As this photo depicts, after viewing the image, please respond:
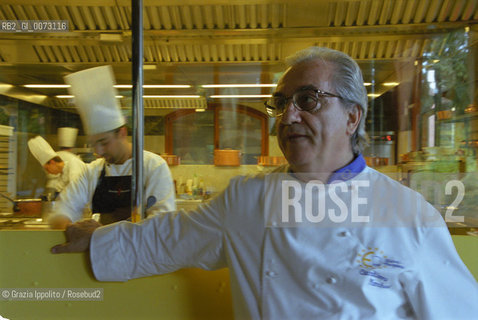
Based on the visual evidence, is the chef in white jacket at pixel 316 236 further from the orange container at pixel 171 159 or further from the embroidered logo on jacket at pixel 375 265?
the orange container at pixel 171 159

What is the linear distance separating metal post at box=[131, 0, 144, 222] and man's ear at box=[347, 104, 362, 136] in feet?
2.37

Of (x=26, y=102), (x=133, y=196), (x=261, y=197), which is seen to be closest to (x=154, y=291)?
(x=133, y=196)

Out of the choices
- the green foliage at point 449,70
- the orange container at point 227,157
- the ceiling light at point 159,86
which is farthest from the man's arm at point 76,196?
A: the green foliage at point 449,70

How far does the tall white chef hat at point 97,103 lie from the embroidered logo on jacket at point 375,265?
3.19 feet

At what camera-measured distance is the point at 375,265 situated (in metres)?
0.89

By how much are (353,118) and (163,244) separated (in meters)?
0.71

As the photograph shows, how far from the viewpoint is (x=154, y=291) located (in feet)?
3.69

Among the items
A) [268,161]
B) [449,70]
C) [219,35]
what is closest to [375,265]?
[268,161]

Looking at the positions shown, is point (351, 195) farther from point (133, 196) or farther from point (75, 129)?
point (75, 129)

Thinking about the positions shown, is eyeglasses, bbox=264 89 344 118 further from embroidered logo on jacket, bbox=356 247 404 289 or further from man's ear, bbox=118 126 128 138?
man's ear, bbox=118 126 128 138

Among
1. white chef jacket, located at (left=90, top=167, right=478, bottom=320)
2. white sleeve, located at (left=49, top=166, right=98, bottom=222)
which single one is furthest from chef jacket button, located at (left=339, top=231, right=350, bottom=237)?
white sleeve, located at (left=49, top=166, right=98, bottom=222)

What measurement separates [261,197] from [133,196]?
516 mm

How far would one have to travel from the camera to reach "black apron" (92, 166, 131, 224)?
4.09 ft

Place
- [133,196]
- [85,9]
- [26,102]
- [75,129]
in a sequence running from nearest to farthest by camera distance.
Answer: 1. [133,196]
2. [75,129]
3. [85,9]
4. [26,102]
